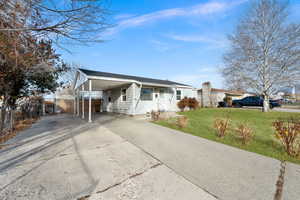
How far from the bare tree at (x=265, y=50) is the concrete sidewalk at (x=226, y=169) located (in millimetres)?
10321

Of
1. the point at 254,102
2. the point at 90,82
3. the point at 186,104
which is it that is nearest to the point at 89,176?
the point at 90,82

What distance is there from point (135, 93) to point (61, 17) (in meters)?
7.34

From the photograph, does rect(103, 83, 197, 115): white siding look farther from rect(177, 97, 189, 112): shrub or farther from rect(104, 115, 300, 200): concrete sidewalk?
rect(104, 115, 300, 200): concrete sidewalk

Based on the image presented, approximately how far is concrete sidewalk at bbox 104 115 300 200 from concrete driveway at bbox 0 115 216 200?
0.24 meters

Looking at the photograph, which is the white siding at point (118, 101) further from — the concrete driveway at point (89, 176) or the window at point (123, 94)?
the concrete driveway at point (89, 176)

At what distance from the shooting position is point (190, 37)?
9.61 meters

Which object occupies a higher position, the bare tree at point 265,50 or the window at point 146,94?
the bare tree at point 265,50

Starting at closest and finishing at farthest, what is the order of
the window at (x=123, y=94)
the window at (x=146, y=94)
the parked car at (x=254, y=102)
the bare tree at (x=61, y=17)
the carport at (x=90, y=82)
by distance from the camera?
the bare tree at (x=61, y=17)
the carport at (x=90, y=82)
the window at (x=146, y=94)
the window at (x=123, y=94)
the parked car at (x=254, y=102)

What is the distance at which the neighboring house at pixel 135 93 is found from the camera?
9617 mm

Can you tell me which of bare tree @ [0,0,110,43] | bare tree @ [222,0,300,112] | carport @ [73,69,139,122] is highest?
bare tree @ [222,0,300,112]

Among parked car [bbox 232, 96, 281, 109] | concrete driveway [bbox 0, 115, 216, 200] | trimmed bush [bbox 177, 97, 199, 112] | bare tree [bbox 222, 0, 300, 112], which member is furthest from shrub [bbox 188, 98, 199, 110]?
concrete driveway [bbox 0, 115, 216, 200]

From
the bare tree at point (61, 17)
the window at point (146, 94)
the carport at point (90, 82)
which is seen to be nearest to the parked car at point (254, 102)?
the window at point (146, 94)

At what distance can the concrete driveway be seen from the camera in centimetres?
184

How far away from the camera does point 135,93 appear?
32.4 feet
